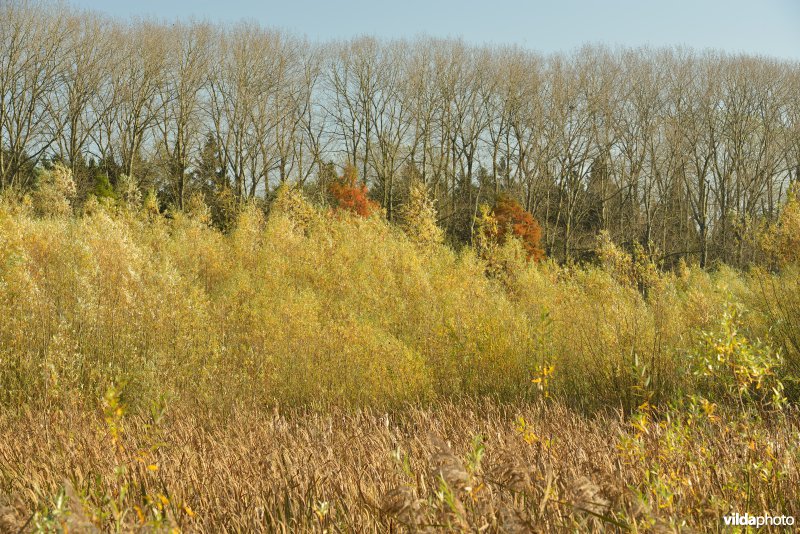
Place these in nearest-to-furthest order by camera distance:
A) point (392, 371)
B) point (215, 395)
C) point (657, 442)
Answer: point (657, 442), point (215, 395), point (392, 371)

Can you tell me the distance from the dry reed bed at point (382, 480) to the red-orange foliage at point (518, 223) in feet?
68.6

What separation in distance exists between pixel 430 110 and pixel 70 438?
1089 inches

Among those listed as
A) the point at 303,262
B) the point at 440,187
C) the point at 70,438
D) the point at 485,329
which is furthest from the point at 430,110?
the point at 70,438

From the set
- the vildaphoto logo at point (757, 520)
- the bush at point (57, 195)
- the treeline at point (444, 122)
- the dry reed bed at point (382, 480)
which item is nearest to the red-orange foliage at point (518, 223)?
the treeline at point (444, 122)

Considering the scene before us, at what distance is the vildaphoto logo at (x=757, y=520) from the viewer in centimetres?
200

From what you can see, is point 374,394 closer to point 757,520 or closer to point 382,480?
point 382,480

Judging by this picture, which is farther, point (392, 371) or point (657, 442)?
point (392, 371)

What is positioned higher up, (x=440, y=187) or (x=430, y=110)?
(x=430, y=110)

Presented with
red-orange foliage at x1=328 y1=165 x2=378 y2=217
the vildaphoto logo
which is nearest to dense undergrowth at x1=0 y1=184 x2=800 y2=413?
the vildaphoto logo

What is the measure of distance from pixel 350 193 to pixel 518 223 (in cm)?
712

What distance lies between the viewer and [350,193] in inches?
1089

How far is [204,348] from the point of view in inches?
321

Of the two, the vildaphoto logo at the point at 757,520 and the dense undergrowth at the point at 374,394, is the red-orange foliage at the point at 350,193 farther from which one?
the vildaphoto logo at the point at 757,520

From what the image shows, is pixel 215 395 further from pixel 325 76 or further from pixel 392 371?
pixel 325 76
